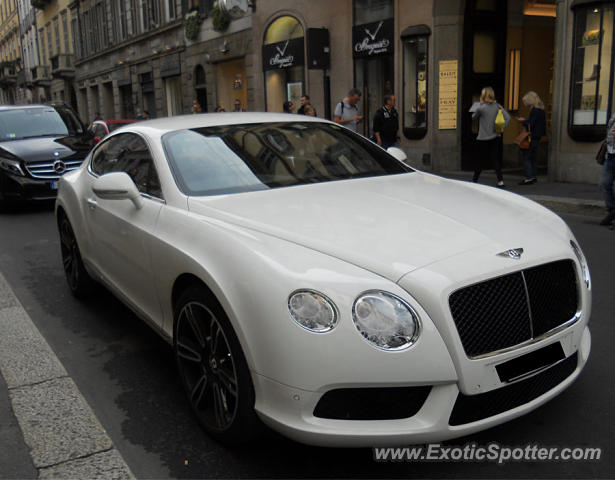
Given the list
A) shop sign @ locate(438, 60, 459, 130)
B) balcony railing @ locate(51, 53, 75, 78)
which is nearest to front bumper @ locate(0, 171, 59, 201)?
shop sign @ locate(438, 60, 459, 130)

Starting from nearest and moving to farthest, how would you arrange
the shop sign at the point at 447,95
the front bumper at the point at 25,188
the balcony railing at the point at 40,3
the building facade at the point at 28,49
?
the front bumper at the point at 25,188 < the shop sign at the point at 447,95 < the balcony railing at the point at 40,3 < the building facade at the point at 28,49

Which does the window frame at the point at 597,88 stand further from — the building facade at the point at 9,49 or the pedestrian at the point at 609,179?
the building facade at the point at 9,49

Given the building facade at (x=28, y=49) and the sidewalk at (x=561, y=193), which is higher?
the building facade at (x=28, y=49)

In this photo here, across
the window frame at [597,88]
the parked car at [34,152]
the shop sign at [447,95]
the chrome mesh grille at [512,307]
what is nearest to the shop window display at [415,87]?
the shop sign at [447,95]

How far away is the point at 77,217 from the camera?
4.74 m

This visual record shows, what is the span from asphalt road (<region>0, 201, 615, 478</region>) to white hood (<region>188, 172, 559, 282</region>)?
0.87 metres

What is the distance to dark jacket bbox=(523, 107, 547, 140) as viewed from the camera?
11789 millimetres

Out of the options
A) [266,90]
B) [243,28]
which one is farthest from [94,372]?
[243,28]

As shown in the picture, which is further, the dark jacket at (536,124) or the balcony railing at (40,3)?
the balcony railing at (40,3)

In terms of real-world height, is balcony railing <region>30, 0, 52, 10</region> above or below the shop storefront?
above

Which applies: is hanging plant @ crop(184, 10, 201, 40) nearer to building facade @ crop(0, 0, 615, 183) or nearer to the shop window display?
building facade @ crop(0, 0, 615, 183)

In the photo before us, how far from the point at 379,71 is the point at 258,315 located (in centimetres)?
1487

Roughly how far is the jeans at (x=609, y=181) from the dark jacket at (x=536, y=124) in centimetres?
414

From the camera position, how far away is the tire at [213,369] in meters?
2.52
